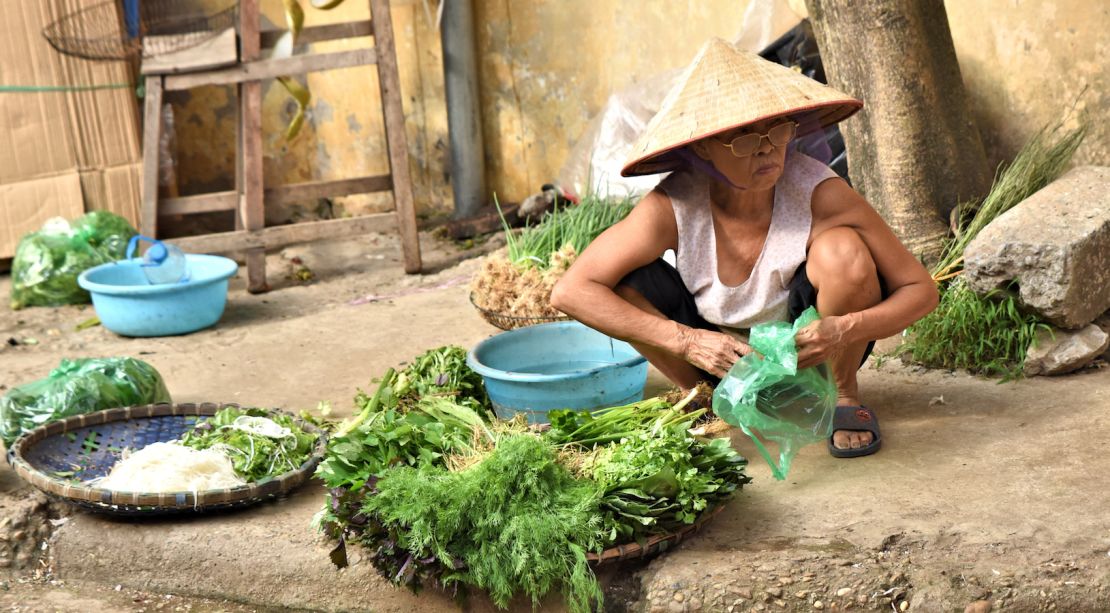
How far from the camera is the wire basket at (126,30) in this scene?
5.68 m

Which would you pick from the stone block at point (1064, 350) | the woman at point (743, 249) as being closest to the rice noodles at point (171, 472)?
the woman at point (743, 249)

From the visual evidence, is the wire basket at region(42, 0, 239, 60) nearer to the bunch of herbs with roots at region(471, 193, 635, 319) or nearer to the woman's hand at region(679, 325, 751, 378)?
the bunch of herbs with roots at region(471, 193, 635, 319)

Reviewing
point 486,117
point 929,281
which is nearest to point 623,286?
point 929,281

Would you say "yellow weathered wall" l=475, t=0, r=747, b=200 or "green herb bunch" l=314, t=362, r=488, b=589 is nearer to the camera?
"green herb bunch" l=314, t=362, r=488, b=589

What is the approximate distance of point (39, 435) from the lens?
317 cm

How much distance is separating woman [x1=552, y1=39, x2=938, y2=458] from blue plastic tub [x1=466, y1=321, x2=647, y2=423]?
145 mm

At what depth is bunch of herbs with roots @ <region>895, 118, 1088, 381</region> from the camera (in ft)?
11.8

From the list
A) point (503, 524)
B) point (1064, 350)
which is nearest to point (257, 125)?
point (503, 524)

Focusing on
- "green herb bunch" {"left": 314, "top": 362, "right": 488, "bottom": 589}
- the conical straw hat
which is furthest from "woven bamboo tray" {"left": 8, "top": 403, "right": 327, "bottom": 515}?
the conical straw hat

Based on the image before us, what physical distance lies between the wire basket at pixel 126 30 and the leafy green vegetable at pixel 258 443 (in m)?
3.02

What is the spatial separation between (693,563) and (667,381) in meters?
1.33

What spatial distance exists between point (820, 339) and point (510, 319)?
1.60m

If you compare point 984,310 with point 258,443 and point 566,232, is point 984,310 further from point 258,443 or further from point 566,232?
point 258,443

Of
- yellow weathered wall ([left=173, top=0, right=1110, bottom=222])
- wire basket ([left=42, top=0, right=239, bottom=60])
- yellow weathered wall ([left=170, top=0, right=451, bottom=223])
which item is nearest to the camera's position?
yellow weathered wall ([left=173, top=0, right=1110, bottom=222])
